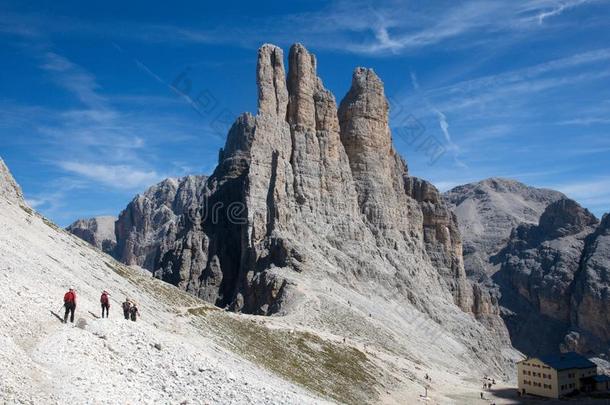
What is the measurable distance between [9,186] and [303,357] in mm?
37465

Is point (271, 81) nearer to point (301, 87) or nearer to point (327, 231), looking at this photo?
point (301, 87)

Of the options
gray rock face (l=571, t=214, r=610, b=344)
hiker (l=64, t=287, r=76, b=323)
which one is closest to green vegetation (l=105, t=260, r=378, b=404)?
hiker (l=64, t=287, r=76, b=323)

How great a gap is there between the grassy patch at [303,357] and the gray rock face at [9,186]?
25036mm

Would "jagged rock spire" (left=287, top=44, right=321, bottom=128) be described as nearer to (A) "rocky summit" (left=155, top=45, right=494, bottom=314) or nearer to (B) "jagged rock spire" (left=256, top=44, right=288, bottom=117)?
(A) "rocky summit" (left=155, top=45, right=494, bottom=314)

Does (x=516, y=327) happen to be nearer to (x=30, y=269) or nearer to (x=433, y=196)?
(x=433, y=196)

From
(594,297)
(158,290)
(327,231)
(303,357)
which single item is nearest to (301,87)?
(327,231)

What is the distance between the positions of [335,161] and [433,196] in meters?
36.7

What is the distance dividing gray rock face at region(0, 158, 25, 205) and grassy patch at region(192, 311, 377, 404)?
2504 cm

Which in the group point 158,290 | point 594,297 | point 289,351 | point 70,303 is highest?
point 594,297

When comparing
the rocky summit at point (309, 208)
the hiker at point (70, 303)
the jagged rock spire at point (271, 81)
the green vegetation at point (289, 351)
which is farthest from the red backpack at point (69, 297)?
the jagged rock spire at point (271, 81)

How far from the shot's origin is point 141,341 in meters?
27.9

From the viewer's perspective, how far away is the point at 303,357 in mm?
56594

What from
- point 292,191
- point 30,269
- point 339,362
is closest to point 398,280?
point 292,191

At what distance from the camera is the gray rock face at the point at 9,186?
200 ft
